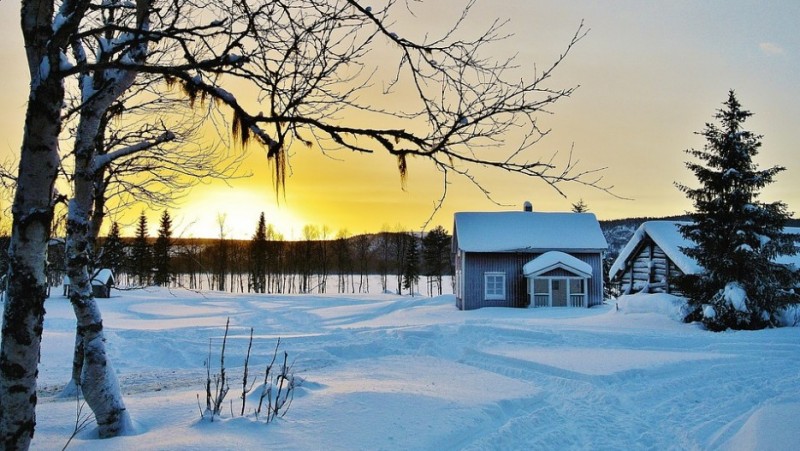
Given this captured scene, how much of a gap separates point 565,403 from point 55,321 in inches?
813

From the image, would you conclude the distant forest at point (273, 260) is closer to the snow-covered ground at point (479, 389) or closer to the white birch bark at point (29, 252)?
the snow-covered ground at point (479, 389)

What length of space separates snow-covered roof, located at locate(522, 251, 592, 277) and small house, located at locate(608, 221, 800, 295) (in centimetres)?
236

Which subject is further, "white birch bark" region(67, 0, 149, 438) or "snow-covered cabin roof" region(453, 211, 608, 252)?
"snow-covered cabin roof" region(453, 211, 608, 252)

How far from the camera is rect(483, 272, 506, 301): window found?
97.5 ft

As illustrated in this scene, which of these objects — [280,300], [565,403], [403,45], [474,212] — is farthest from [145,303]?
[403,45]

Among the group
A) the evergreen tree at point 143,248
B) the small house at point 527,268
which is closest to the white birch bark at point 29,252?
the small house at point 527,268

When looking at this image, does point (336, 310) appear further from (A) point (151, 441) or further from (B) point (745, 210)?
(A) point (151, 441)

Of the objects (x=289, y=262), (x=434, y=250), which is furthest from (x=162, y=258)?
(x=434, y=250)

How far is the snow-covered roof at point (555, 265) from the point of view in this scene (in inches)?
1138

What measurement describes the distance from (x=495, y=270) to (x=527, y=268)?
67.1 inches

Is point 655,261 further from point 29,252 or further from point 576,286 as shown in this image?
point 29,252

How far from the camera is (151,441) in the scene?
5.46 metres

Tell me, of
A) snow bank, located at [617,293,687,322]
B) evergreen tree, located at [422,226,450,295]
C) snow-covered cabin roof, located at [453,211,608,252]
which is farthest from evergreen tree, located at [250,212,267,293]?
snow bank, located at [617,293,687,322]

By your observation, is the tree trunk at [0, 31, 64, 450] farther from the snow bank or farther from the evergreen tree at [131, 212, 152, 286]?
the evergreen tree at [131, 212, 152, 286]
